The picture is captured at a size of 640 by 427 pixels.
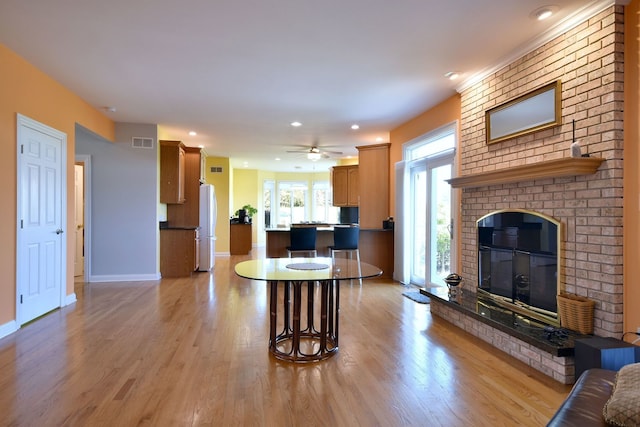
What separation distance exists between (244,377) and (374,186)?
4.60 m

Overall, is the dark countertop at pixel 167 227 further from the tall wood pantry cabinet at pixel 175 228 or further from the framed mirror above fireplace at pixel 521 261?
the framed mirror above fireplace at pixel 521 261

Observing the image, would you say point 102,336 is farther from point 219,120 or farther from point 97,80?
point 219,120

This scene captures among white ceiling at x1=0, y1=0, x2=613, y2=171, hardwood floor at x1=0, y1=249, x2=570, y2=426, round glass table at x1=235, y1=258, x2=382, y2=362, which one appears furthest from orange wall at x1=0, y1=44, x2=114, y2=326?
round glass table at x1=235, y1=258, x2=382, y2=362

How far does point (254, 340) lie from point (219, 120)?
12.0ft

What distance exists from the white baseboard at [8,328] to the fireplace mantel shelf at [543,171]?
15.2ft

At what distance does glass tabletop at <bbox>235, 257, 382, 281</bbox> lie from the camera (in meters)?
2.45

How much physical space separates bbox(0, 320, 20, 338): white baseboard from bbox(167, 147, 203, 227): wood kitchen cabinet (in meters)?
3.33

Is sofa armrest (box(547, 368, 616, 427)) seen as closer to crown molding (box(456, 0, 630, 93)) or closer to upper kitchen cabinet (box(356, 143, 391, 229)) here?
crown molding (box(456, 0, 630, 93))

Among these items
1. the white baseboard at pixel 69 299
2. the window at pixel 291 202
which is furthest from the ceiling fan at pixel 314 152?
the white baseboard at pixel 69 299

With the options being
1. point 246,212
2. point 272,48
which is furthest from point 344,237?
point 246,212

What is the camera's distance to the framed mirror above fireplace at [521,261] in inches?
112

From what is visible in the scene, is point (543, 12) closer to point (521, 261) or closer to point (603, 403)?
point (521, 261)

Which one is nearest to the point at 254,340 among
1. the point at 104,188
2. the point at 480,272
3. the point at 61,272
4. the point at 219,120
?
the point at 480,272

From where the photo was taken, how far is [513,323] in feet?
9.20
